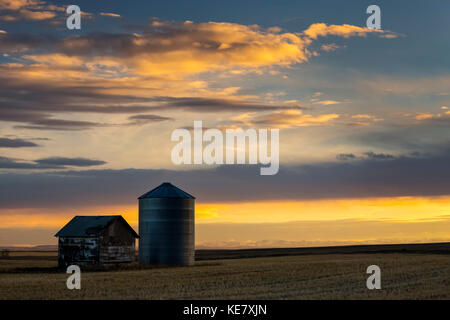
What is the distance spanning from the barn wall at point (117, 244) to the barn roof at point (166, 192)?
3443 millimetres

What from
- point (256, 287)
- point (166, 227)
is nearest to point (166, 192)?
point (166, 227)

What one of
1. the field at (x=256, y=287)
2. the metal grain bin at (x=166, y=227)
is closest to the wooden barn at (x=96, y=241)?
the metal grain bin at (x=166, y=227)

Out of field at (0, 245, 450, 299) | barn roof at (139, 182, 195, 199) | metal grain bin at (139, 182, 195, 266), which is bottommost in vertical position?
field at (0, 245, 450, 299)

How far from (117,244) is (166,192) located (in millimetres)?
6187

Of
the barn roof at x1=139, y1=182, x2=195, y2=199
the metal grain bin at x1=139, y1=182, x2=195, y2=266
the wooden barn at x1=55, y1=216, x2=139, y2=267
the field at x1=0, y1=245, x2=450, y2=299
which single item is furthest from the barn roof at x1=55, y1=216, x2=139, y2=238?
the field at x1=0, y1=245, x2=450, y2=299

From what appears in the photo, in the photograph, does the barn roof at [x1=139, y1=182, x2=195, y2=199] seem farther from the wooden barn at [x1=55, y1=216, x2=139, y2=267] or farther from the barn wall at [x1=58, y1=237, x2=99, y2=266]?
the barn wall at [x1=58, y1=237, x2=99, y2=266]

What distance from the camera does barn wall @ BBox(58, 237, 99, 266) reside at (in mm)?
50938

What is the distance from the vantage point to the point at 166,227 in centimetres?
5253

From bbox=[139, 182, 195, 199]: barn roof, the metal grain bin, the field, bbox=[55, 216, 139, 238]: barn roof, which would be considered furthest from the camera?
bbox=[139, 182, 195, 199]: barn roof

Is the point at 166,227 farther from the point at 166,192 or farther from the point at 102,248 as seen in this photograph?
the point at 102,248

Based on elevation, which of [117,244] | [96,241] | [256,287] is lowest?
[256,287]
